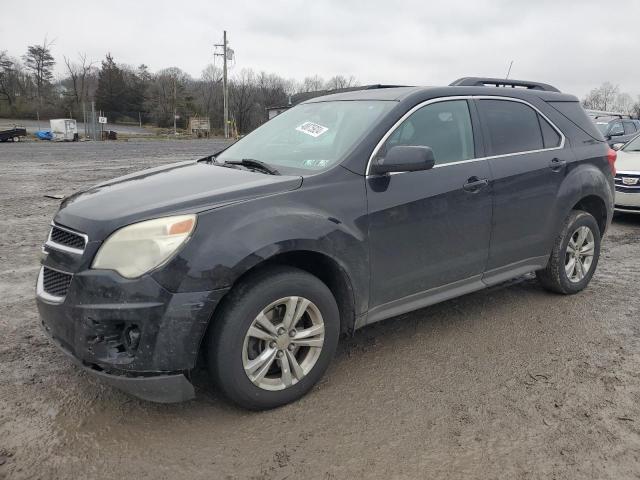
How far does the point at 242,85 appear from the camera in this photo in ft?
267

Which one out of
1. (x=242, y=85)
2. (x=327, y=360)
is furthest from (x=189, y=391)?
(x=242, y=85)

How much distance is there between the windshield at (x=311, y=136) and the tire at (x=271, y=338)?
2.60 ft

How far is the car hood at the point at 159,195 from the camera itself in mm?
2748

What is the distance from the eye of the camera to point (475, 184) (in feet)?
12.5

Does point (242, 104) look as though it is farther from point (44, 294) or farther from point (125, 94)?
point (44, 294)

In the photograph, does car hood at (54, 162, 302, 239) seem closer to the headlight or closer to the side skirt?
the headlight

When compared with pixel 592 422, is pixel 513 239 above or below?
above

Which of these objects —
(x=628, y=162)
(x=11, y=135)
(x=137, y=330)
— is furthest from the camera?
(x=11, y=135)

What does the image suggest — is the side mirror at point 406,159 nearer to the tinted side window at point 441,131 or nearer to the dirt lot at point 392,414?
the tinted side window at point 441,131

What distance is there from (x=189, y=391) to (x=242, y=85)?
83.3 metres

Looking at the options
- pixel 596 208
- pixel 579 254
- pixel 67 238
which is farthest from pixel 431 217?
pixel 596 208

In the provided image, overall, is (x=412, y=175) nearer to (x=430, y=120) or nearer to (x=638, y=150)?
(x=430, y=120)

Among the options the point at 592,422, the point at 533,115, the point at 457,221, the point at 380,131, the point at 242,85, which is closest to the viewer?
the point at 592,422

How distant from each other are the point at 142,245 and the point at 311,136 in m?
1.60
